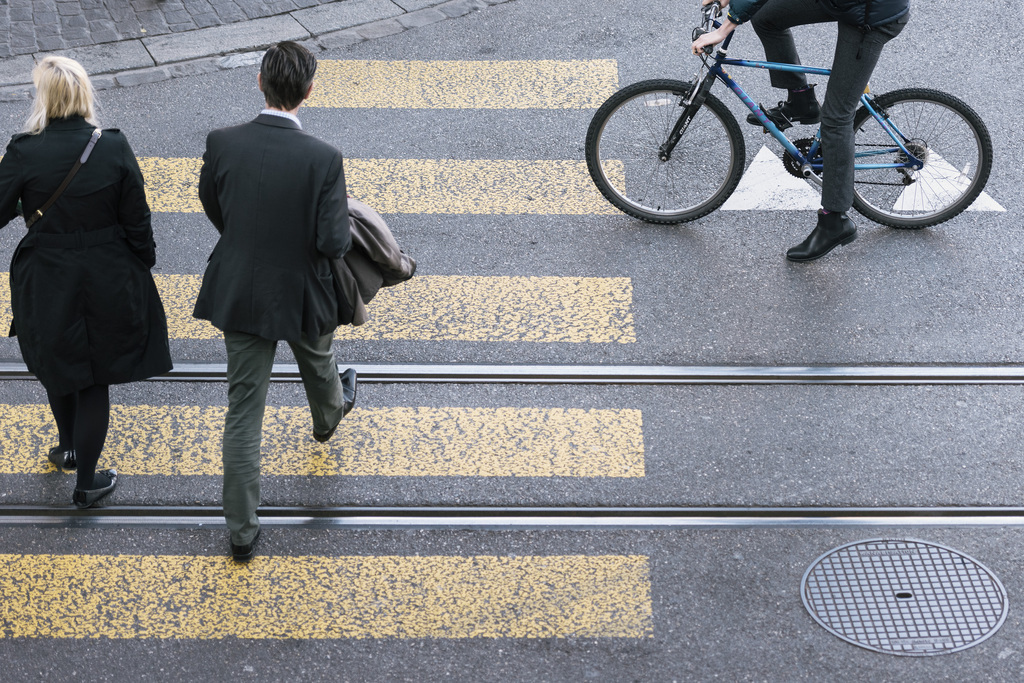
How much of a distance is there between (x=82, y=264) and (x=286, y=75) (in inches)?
45.6

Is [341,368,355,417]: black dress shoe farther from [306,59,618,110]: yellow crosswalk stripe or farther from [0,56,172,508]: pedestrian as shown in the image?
[306,59,618,110]: yellow crosswalk stripe

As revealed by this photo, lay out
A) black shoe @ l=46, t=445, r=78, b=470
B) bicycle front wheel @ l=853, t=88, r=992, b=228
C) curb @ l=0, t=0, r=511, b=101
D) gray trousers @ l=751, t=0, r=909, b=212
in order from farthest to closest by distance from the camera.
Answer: curb @ l=0, t=0, r=511, b=101 → bicycle front wheel @ l=853, t=88, r=992, b=228 → gray trousers @ l=751, t=0, r=909, b=212 → black shoe @ l=46, t=445, r=78, b=470

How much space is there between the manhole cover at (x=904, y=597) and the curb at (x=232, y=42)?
556cm

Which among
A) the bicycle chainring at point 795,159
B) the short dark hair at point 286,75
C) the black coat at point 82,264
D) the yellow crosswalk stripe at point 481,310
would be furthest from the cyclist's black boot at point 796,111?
the black coat at point 82,264

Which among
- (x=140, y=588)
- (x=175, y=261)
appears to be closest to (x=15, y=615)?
(x=140, y=588)

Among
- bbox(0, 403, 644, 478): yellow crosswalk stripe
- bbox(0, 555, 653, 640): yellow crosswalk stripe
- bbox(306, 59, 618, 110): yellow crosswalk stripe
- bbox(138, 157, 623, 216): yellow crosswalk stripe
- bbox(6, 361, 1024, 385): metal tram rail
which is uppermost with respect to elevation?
bbox(306, 59, 618, 110): yellow crosswalk stripe

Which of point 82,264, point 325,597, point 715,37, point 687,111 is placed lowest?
point 325,597

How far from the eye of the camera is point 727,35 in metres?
5.60

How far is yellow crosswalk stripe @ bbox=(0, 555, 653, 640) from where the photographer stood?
4.04 m

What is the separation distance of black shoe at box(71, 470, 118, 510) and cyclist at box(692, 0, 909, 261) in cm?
371


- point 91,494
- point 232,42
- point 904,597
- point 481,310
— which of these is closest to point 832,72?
point 481,310

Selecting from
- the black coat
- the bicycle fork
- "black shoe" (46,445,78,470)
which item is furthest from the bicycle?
"black shoe" (46,445,78,470)

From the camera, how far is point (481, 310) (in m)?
5.63

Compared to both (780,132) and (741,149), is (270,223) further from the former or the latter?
(780,132)
